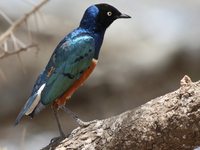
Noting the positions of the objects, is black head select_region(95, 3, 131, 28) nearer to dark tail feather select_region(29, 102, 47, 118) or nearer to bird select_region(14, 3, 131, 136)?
bird select_region(14, 3, 131, 136)

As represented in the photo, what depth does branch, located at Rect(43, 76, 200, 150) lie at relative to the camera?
3461 millimetres

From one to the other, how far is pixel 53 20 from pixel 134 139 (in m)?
6.65

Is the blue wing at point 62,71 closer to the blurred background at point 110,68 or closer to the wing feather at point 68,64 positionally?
the wing feather at point 68,64

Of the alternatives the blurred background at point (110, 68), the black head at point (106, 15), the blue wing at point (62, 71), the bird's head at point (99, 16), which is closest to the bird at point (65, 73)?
the blue wing at point (62, 71)

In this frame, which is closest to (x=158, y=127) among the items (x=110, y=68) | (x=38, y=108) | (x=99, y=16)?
(x=38, y=108)

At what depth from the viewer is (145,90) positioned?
32.3 ft

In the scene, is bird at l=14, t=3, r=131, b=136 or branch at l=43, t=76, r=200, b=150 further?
bird at l=14, t=3, r=131, b=136

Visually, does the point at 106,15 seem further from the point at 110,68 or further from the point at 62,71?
the point at 110,68

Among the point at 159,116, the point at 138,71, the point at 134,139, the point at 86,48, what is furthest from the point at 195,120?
the point at 138,71

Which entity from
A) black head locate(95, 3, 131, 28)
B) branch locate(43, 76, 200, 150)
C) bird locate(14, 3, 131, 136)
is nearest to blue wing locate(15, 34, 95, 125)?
bird locate(14, 3, 131, 136)

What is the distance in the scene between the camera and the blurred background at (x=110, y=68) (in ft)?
30.8

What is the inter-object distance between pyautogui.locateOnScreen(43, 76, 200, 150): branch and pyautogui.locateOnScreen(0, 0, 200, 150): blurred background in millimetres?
5430

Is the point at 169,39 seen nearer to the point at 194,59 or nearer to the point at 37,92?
the point at 194,59

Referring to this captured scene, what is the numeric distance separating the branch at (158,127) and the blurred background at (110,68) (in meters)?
5.43
